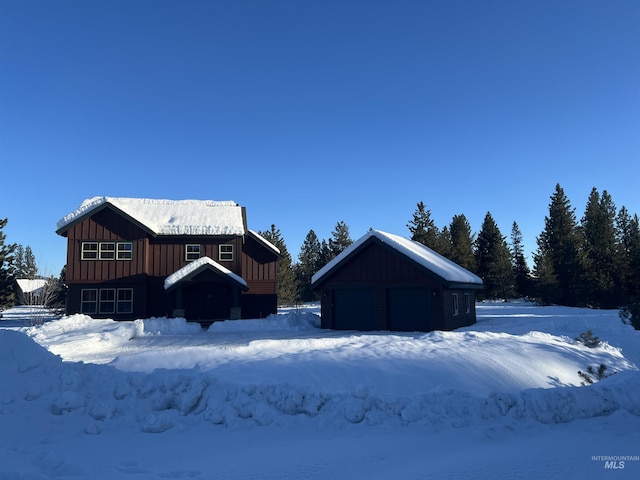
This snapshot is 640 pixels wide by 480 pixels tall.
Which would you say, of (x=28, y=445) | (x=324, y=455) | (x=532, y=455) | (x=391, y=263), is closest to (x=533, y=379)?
(x=532, y=455)

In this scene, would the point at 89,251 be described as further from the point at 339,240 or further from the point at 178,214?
the point at 339,240

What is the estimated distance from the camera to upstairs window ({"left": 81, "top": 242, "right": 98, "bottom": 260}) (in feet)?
89.3

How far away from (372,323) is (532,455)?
51.7 ft

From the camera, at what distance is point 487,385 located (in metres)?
8.89

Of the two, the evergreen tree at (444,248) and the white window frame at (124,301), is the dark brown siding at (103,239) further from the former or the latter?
the evergreen tree at (444,248)

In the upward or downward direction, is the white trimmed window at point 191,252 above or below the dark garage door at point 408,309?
above

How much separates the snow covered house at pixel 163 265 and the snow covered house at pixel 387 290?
272 inches

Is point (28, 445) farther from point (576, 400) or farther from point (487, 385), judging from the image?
point (576, 400)

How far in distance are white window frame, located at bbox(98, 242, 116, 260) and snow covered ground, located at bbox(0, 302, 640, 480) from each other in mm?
18519

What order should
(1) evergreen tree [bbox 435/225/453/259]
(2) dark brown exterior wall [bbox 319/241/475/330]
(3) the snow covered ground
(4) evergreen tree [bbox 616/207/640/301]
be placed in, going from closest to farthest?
(3) the snow covered ground < (2) dark brown exterior wall [bbox 319/241/475/330] < (4) evergreen tree [bbox 616/207/640/301] < (1) evergreen tree [bbox 435/225/453/259]

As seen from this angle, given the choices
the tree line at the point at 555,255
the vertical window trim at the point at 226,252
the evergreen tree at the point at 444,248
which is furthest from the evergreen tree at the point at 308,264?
the vertical window trim at the point at 226,252

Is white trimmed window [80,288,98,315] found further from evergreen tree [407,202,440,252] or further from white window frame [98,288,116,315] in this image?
evergreen tree [407,202,440,252]

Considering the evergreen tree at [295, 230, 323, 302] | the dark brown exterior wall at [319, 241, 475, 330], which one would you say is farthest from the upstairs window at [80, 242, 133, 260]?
the evergreen tree at [295, 230, 323, 302]

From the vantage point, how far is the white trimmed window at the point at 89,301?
2688cm
